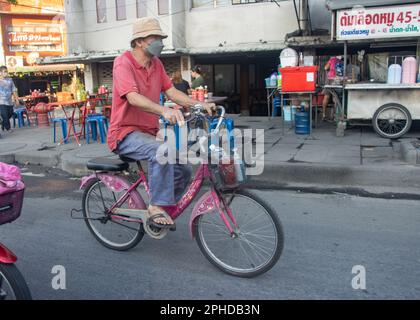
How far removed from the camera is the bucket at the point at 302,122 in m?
9.51

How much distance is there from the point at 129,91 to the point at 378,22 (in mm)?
6436

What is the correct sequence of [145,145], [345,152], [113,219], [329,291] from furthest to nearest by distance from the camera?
[345,152], [113,219], [145,145], [329,291]

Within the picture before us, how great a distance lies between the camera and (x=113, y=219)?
13.5 ft

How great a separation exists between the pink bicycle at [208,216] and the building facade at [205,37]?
9.84 m

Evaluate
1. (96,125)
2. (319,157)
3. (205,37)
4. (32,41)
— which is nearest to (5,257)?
(319,157)

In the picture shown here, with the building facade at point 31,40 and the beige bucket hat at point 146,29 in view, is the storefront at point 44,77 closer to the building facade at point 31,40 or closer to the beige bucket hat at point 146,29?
the building facade at point 31,40

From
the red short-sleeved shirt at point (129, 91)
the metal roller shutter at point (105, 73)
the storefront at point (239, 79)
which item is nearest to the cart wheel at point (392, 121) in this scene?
the red short-sleeved shirt at point (129, 91)

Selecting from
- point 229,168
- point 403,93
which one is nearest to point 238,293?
point 229,168

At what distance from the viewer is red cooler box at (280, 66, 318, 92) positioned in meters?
9.15

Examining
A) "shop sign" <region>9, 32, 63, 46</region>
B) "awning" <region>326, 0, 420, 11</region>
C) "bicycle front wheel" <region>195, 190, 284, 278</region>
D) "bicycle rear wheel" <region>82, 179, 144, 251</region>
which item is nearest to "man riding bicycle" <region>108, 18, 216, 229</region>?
"bicycle front wheel" <region>195, 190, 284, 278</region>

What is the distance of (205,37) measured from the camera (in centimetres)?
1395

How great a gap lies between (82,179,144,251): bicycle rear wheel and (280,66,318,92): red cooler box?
6115mm
